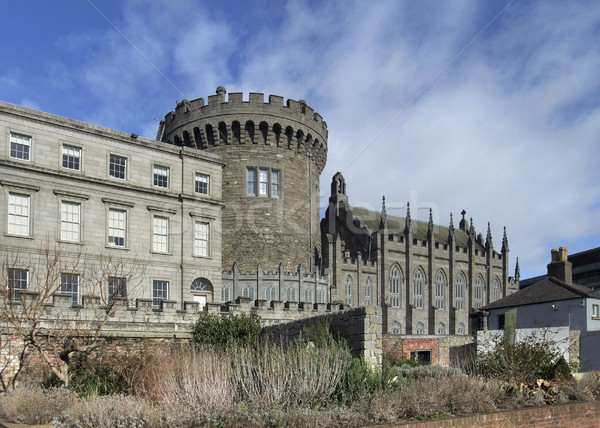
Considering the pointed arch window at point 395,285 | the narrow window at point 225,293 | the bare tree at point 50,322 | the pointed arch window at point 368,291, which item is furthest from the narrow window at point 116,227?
the pointed arch window at point 395,285

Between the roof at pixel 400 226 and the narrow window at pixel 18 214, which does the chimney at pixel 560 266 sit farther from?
the narrow window at pixel 18 214

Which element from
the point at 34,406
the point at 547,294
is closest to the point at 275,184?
the point at 547,294

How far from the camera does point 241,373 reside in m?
15.2

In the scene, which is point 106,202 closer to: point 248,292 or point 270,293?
point 248,292

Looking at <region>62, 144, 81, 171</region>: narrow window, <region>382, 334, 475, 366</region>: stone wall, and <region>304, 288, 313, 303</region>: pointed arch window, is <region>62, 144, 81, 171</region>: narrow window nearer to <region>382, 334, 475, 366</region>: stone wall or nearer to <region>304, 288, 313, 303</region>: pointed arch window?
<region>304, 288, 313, 303</region>: pointed arch window

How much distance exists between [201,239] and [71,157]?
296 inches

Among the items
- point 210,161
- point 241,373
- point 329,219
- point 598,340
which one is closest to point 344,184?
point 329,219

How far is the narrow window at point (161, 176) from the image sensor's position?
3131cm

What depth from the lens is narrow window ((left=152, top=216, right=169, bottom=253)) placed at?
30.7 metres

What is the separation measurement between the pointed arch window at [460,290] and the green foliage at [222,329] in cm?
3782

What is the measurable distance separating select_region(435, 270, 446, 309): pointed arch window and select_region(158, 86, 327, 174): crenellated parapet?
22.8 metres

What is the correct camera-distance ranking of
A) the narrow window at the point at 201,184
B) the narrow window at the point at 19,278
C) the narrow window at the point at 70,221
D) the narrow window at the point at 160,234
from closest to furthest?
the narrow window at the point at 19,278 → the narrow window at the point at 70,221 → the narrow window at the point at 160,234 → the narrow window at the point at 201,184

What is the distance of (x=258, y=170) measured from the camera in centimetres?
3919

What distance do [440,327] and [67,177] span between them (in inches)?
1499
